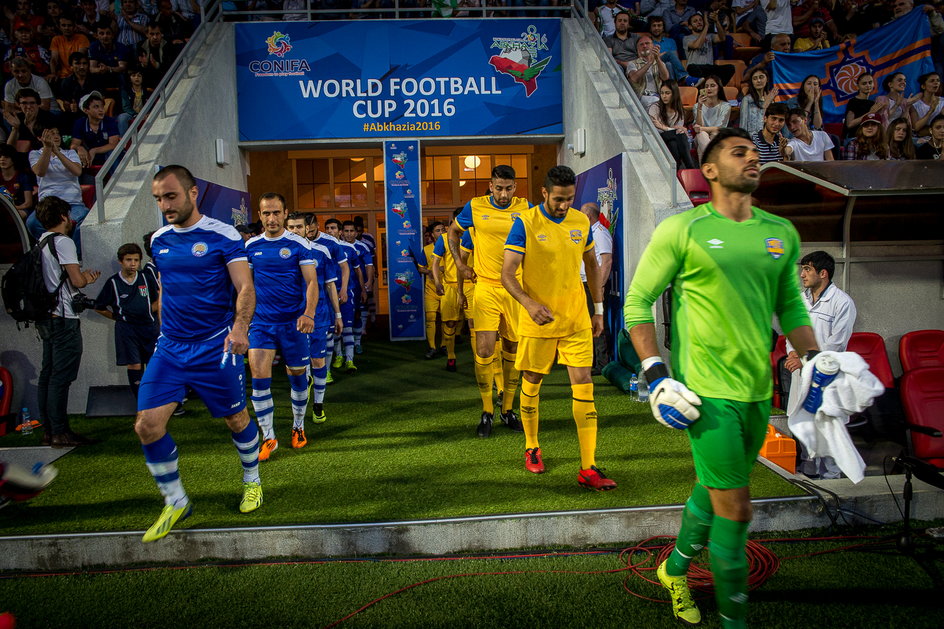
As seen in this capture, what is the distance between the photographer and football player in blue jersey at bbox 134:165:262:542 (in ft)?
13.2

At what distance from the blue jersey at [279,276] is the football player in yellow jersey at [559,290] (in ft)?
7.28

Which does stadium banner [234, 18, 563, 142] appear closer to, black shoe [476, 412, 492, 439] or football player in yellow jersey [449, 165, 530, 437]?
football player in yellow jersey [449, 165, 530, 437]

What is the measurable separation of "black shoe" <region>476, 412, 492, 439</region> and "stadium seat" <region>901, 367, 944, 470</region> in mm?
3641

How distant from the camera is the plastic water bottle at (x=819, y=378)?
287 cm

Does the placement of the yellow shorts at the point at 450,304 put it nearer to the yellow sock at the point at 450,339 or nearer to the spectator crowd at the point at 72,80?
the yellow sock at the point at 450,339

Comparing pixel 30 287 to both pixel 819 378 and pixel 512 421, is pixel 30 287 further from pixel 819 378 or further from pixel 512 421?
pixel 819 378

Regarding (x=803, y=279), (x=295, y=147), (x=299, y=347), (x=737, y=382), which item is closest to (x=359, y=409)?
(x=299, y=347)

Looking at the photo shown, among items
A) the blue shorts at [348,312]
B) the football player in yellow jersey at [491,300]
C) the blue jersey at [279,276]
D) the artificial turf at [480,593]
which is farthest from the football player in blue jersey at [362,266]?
the artificial turf at [480,593]

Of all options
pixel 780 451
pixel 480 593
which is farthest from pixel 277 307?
pixel 780 451

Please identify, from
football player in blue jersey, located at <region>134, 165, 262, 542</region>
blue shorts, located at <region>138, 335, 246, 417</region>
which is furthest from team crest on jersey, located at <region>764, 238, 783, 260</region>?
blue shorts, located at <region>138, 335, 246, 417</region>

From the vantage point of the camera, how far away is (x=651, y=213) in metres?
7.86

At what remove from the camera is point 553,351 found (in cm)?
490

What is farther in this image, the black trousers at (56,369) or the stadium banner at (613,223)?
the stadium banner at (613,223)

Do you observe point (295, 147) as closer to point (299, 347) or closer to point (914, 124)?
point (299, 347)
